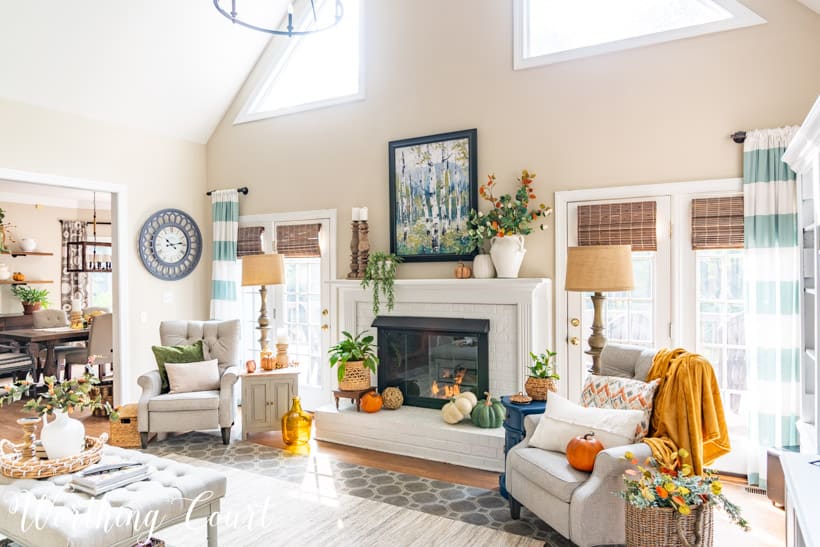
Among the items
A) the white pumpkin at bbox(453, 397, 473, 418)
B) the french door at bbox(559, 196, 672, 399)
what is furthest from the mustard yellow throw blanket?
the white pumpkin at bbox(453, 397, 473, 418)

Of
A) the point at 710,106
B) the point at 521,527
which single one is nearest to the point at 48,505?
the point at 521,527

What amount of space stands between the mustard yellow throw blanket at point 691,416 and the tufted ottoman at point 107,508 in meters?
2.18

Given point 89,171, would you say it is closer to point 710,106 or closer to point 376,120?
point 376,120

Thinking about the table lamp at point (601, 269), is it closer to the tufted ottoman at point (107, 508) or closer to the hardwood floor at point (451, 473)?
the hardwood floor at point (451, 473)

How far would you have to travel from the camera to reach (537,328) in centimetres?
422

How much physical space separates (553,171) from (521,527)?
8.33ft

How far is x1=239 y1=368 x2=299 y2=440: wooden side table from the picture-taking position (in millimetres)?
4574

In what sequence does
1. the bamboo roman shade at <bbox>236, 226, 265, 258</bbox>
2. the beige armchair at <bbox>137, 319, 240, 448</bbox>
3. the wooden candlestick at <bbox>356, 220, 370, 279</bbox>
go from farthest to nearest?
the bamboo roman shade at <bbox>236, 226, 265, 258</bbox>, the wooden candlestick at <bbox>356, 220, 370, 279</bbox>, the beige armchair at <bbox>137, 319, 240, 448</bbox>

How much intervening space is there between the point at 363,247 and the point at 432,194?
80cm

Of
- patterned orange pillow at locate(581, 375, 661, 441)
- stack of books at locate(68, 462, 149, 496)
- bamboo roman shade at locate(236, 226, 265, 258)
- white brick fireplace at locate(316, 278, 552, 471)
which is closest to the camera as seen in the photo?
stack of books at locate(68, 462, 149, 496)

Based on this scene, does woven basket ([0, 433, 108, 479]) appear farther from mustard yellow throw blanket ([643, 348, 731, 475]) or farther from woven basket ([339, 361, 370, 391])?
mustard yellow throw blanket ([643, 348, 731, 475])

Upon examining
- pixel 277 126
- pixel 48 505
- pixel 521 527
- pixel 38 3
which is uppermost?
pixel 38 3

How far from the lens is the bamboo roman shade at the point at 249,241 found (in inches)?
222

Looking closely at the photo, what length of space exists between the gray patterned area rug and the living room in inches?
1.0
